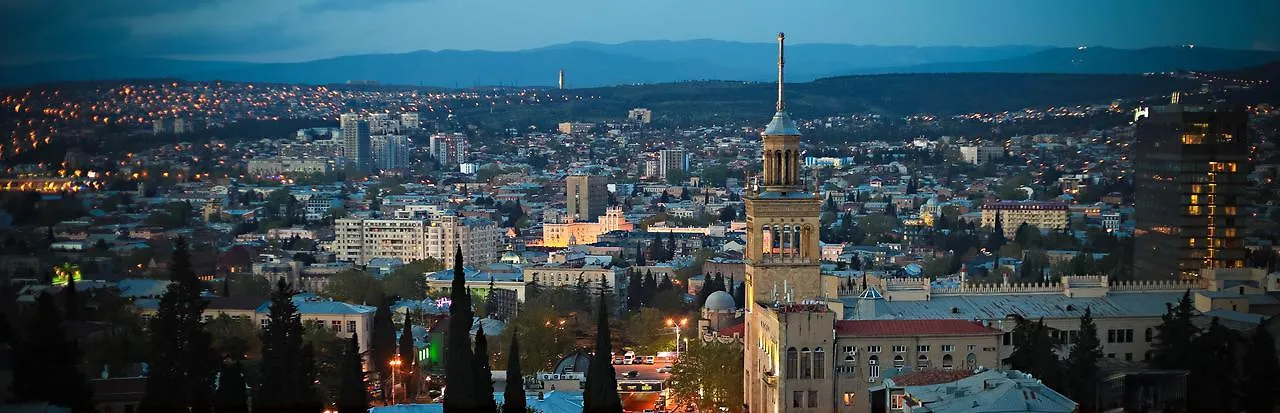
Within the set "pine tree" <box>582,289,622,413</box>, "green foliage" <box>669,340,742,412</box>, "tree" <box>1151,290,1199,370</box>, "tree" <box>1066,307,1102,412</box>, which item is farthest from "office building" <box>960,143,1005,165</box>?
"tree" <box>1066,307,1102,412</box>

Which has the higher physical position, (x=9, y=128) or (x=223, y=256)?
(x=9, y=128)

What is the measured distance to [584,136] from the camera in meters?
193

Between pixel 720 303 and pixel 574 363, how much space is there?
26.0 feet

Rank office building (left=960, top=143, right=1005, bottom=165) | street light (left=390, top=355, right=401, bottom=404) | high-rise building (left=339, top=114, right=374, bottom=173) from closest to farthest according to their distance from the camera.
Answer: street light (left=390, top=355, right=401, bottom=404)
office building (left=960, top=143, right=1005, bottom=165)
high-rise building (left=339, top=114, right=374, bottom=173)

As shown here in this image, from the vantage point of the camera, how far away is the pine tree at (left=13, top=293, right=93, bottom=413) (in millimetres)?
32469

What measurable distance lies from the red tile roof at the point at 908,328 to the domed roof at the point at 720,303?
1792cm

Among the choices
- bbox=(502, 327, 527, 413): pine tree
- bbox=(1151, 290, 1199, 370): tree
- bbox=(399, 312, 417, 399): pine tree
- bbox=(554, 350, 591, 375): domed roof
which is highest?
bbox=(1151, 290, 1199, 370): tree

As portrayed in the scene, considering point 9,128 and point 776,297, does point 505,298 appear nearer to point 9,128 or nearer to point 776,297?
point 9,128

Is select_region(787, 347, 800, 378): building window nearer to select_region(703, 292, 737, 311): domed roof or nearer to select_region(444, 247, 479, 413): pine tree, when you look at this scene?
select_region(444, 247, 479, 413): pine tree

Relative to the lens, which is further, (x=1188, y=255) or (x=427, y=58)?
(x=427, y=58)

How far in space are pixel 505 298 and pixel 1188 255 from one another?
976 inches

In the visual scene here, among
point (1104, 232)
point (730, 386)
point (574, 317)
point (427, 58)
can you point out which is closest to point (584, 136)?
point (427, 58)

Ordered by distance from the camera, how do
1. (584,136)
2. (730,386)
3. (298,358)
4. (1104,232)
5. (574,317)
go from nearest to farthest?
(298,358) < (730,386) < (574,317) < (1104,232) < (584,136)

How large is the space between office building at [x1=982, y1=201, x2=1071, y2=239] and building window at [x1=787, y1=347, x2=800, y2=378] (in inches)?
2548
